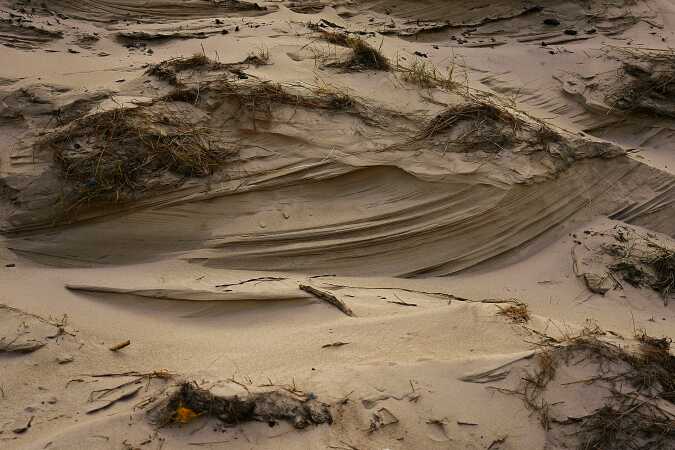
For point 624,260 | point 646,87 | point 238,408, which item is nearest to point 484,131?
point 624,260

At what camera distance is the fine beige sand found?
92.3 inches

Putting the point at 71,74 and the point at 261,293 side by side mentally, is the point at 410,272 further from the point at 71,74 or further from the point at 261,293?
the point at 71,74

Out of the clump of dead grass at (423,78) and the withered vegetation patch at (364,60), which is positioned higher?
the withered vegetation patch at (364,60)

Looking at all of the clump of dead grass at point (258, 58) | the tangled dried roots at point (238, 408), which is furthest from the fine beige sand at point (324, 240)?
the clump of dead grass at point (258, 58)

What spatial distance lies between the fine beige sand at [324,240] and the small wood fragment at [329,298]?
0.04 ft

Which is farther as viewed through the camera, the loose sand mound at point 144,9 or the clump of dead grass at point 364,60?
the loose sand mound at point 144,9

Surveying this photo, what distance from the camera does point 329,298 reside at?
294 centimetres

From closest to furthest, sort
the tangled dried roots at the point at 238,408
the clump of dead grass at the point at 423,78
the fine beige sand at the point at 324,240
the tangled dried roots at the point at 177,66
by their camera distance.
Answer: the tangled dried roots at the point at 238,408
the fine beige sand at the point at 324,240
the tangled dried roots at the point at 177,66
the clump of dead grass at the point at 423,78

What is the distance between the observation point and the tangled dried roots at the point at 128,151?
3.27 m

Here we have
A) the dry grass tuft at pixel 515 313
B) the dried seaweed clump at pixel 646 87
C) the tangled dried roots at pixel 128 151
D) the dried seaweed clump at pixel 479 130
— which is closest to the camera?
the dry grass tuft at pixel 515 313

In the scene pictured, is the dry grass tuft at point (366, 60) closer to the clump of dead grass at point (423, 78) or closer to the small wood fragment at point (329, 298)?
the clump of dead grass at point (423, 78)

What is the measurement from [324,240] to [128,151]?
45.4 inches

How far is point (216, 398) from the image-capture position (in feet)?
7.31

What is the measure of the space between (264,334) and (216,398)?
57 centimetres
